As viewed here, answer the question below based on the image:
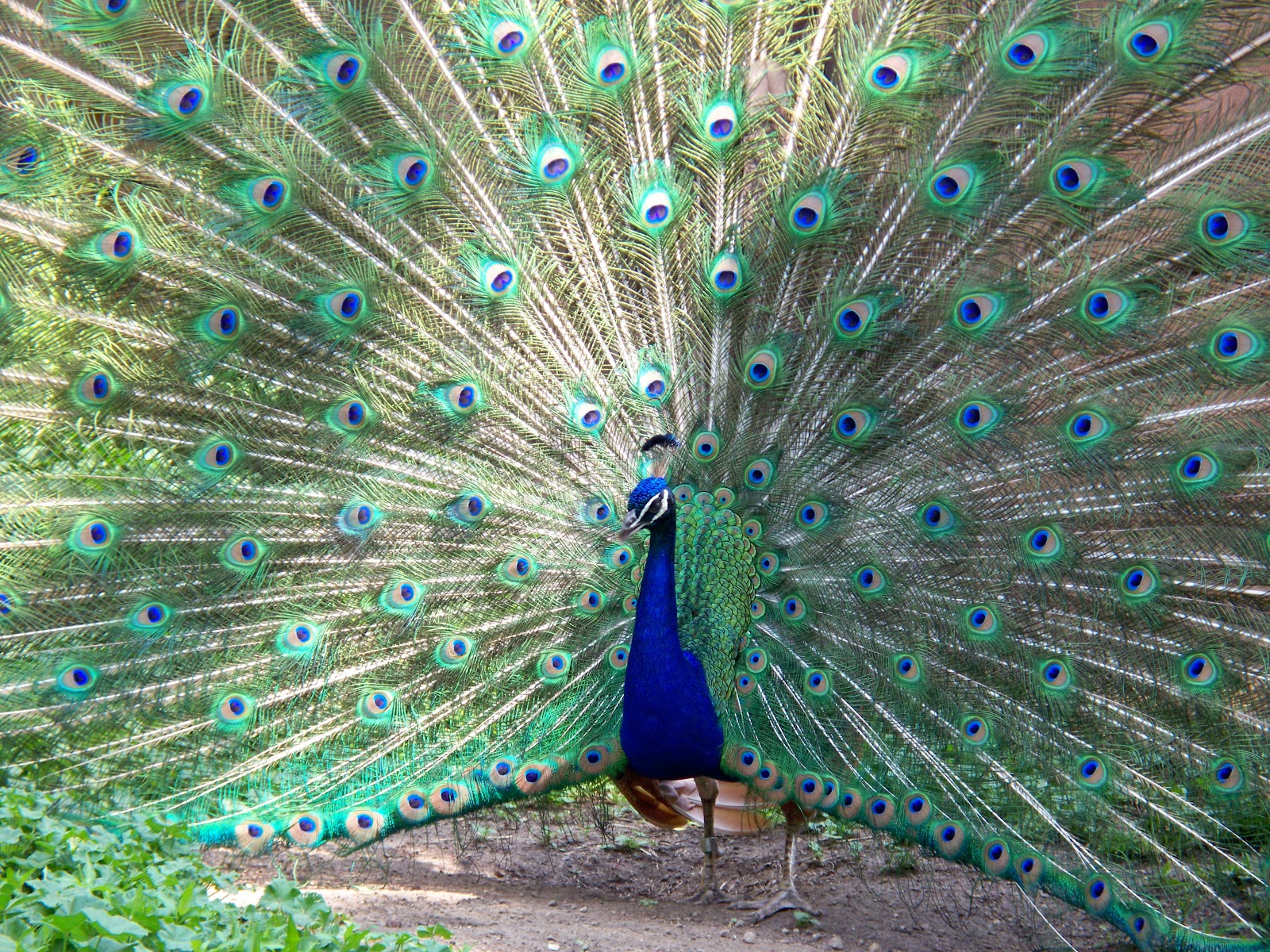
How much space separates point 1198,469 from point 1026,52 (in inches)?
51.9

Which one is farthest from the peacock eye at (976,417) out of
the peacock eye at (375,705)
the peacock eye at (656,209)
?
the peacock eye at (375,705)

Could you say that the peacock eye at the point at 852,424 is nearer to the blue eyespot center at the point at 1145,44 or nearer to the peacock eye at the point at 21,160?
the blue eyespot center at the point at 1145,44

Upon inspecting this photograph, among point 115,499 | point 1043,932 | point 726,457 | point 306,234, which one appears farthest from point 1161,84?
point 115,499

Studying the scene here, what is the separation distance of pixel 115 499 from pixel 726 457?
1.97 meters

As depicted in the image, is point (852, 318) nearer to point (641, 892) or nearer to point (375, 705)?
point (375, 705)

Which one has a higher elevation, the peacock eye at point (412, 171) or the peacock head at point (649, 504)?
the peacock eye at point (412, 171)

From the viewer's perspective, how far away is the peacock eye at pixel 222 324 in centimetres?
311

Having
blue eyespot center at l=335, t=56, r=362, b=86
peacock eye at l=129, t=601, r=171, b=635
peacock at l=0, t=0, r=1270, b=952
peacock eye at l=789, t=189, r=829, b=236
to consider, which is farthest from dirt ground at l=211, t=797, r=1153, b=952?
blue eyespot center at l=335, t=56, r=362, b=86

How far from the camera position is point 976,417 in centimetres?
329

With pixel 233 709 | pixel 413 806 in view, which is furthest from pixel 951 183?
pixel 233 709

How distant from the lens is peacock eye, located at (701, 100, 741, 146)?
3426mm

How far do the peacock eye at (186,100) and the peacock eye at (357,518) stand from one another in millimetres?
1237

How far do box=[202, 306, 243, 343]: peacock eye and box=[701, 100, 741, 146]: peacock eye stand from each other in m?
1.60

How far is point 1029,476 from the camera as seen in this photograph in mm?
3293
